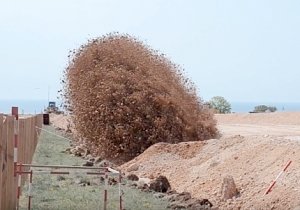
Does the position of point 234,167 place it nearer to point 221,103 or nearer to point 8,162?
point 8,162

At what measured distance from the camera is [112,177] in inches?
747

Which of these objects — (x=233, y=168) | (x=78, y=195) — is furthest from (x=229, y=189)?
(x=78, y=195)

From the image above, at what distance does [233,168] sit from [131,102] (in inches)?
350

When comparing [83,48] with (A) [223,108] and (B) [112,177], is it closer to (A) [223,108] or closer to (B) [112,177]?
(B) [112,177]

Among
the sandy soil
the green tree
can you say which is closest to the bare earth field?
the sandy soil

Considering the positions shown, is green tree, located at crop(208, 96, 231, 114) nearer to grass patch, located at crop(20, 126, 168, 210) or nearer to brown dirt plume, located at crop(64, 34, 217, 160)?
brown dirt plume, located at crop(64, 34, 217, 160)

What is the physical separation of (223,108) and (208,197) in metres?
64.9

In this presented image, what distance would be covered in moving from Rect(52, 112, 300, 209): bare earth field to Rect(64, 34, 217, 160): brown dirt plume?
7.68 ft

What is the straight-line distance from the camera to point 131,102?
89.8 feet

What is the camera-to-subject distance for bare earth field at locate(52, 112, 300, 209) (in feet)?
51.8

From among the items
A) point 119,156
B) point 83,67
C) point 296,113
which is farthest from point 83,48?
point 296,113

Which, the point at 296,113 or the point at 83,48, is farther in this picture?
the point at 296,113

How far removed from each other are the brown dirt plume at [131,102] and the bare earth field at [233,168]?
234 centimetres

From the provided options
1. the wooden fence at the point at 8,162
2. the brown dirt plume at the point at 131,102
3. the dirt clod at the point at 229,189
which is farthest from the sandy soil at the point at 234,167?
the wooden fence at the point at 8,162
